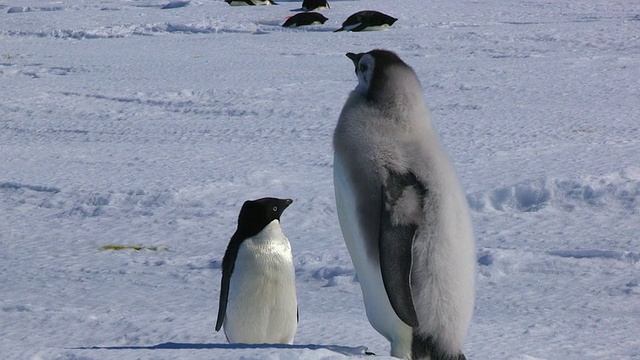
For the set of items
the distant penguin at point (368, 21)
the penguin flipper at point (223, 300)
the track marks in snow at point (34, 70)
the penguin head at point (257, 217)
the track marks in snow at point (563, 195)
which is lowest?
the track marks in snow at point (34, 70)

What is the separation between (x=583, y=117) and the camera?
5.49m

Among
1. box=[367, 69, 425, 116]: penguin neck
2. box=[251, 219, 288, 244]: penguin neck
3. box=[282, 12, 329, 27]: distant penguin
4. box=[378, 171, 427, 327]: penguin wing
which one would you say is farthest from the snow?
box=[282, 12, 329, 27]: distant penguin

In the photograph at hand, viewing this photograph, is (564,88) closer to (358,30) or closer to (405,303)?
(358,30)

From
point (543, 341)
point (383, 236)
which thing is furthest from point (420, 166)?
point (543, 341)

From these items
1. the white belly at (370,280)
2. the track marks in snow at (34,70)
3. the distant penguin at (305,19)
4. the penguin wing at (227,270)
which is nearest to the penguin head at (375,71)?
the white belly at (370,280)

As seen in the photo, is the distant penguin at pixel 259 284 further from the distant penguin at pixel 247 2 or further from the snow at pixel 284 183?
the distant penguin at pixel 247 2

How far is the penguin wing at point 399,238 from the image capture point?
1.98m

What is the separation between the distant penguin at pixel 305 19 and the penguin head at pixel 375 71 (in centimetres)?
823

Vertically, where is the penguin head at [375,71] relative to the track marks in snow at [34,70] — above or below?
above

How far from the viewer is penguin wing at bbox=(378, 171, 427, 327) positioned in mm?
1984

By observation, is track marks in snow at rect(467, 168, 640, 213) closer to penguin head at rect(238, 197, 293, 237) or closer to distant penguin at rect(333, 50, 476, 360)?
penguin head at rect(238, 197, 293, 237)

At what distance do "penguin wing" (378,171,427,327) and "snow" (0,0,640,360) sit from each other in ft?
0.45

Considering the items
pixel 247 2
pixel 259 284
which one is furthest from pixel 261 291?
pixel 247 2

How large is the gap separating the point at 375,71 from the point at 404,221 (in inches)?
15.6
